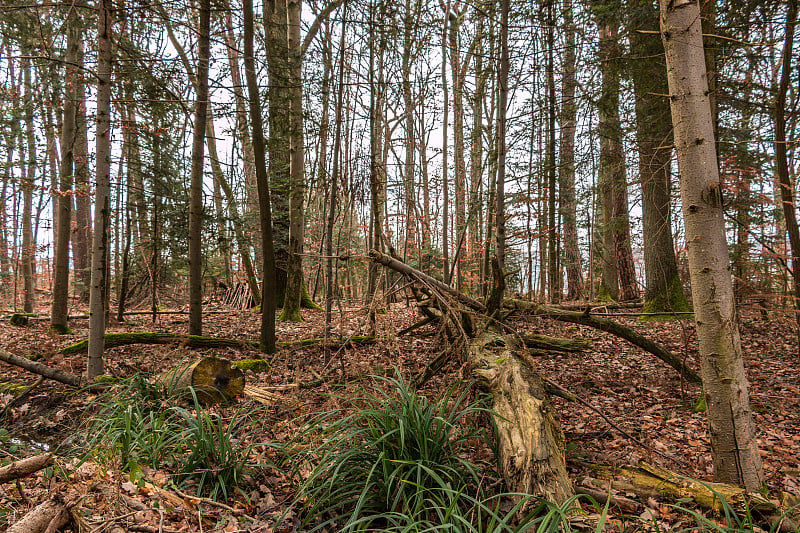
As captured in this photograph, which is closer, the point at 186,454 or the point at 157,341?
the point at 186,454

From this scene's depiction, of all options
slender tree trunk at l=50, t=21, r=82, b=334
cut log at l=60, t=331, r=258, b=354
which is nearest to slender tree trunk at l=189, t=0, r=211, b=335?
cut log at l=60, t=331, r=258, b=354

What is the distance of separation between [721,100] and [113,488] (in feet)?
28.1

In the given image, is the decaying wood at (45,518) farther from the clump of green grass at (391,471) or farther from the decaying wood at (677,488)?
the decaying wood at (677,488)

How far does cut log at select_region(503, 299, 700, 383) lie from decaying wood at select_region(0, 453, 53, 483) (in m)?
4.87

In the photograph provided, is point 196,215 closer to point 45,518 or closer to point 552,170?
Result: point 45,518

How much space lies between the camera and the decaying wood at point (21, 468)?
2066mm

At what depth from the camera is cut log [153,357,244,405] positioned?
14.9 feet

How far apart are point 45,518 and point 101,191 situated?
4302 millimetres

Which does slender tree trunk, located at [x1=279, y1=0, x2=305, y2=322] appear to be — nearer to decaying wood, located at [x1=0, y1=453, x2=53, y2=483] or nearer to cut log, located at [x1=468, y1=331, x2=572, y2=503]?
cut log, located at [x1=468, y1=331, x2=572, y2=503]

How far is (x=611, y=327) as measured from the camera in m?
5.55

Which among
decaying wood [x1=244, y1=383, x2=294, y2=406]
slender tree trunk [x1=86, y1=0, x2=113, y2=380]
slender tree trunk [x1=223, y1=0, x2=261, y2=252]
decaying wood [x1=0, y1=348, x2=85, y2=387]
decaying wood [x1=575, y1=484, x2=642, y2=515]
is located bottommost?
decaying wood [x1=575, y1=484, x2=642, y2=515]

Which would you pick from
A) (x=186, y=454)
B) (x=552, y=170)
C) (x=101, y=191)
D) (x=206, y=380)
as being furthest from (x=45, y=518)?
(x=552, y=170)

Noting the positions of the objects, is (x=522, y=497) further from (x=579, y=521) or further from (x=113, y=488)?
(x=113, y=488)

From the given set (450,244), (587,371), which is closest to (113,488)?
(587,371)
